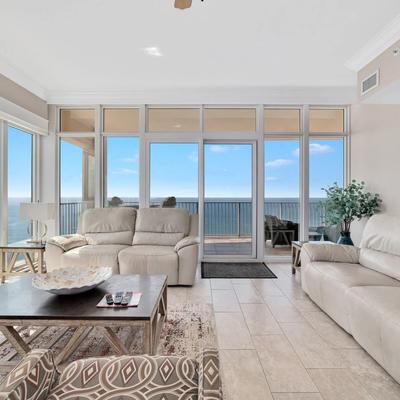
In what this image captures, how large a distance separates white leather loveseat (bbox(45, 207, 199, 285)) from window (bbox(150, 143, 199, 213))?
0.75 metres

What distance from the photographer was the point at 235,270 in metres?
4.49

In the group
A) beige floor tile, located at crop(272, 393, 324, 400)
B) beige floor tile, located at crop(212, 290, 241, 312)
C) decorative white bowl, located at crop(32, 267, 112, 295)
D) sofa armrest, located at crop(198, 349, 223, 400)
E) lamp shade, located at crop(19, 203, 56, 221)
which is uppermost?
lamp shade, located at crop(19, 203, 56, 221)

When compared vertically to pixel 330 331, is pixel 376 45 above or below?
above

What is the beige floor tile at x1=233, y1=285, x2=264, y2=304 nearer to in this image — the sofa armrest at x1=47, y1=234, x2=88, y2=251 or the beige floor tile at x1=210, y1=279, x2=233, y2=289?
the beige floor tile at x1=210, y1=279, x2=233, y2=289

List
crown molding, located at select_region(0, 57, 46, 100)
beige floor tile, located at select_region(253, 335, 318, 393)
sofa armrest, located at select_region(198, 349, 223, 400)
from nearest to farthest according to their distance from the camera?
sofa armrest, located at select_region(198, 349, 223, 400), beige floor tile, located at select_region(253, 335, 318, 393), crown molding, located at select_region(0, 57, 46, 100)

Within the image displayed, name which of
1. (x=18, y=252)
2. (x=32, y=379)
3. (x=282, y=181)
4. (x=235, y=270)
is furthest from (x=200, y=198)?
(x=32, y=379)

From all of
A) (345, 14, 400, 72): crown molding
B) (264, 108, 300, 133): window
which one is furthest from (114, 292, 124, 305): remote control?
(264, 108, 300, 133): window

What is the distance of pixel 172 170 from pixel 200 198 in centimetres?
71

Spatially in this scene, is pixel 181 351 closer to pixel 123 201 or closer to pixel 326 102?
pixel 123 201

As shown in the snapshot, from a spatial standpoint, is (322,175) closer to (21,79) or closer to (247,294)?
(247,294)

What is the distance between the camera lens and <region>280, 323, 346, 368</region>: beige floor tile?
2.02 metres

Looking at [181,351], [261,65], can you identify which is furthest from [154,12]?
[181,351]

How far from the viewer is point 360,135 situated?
4.70 meters

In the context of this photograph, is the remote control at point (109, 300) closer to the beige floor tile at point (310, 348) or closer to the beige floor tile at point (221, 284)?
the beige floor tile at point (310, 348)
